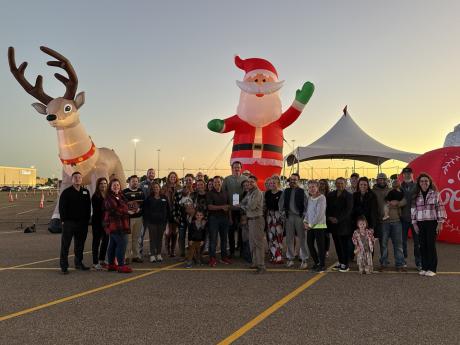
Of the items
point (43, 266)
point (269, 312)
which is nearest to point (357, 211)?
point (269, 312)

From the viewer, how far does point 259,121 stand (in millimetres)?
12562

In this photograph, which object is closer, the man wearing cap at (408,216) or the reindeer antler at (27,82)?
the man wearing cap at (408,216)

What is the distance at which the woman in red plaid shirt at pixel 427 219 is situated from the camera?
6.11m

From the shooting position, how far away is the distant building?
121175 mm

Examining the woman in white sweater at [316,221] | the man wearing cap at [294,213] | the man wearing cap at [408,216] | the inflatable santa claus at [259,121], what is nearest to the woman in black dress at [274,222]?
the man wearing cap at [294,213]

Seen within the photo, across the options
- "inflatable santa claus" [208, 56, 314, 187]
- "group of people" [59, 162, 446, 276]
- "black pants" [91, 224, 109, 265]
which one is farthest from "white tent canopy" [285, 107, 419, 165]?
"black pants" [91, 224, 109, 265]

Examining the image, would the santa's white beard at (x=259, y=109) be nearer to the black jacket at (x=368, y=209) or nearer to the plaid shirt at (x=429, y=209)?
the black jacket at (x=368, y=209)

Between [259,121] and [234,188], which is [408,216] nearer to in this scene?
[234,188]

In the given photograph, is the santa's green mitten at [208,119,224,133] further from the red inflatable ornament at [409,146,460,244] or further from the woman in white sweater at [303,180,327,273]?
the woman in white sweater at [303,180,327,273]

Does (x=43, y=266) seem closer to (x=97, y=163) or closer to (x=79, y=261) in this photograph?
(x=79, y=261)

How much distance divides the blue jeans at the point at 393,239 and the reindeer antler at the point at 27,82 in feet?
28.7

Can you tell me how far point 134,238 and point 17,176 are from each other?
137891mm

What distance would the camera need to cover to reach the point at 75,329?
388cm

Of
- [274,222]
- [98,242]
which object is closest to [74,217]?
[98,242]
